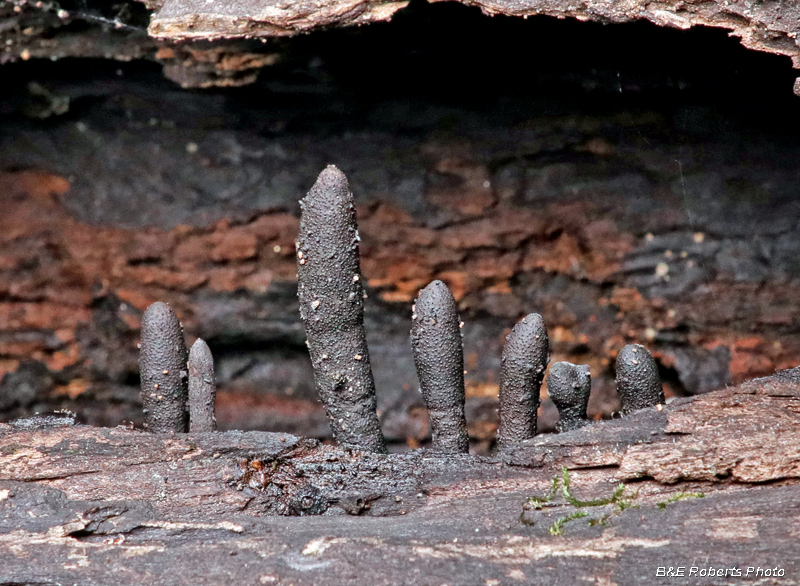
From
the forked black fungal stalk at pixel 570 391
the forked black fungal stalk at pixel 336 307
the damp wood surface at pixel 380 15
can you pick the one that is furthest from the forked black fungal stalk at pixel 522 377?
the damp wood surface at pixel 380 15

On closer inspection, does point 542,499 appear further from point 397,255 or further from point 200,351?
point 397,255

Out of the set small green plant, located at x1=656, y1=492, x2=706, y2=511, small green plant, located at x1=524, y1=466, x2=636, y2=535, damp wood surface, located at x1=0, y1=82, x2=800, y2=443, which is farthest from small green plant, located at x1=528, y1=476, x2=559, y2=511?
Answer: damp wood surface, located at x1=0, y1=82, x2=800, y2=443

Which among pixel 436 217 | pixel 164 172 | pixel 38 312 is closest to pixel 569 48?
pixel 436 217

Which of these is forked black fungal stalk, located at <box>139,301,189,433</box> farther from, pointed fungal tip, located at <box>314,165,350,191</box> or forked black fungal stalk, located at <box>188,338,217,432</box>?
pointed fungal tip, located at <box>314,165,350,191</box>

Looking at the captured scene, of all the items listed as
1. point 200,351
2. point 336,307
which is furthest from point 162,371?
point 336,307

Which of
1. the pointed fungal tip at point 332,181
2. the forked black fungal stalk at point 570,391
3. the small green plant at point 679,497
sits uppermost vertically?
the pointed fungal tip at point 332,181

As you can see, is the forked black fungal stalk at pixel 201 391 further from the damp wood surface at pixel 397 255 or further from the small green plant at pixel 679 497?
the damp wood surface at pixel 397 255
